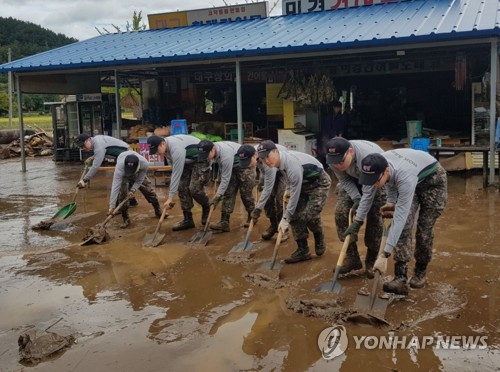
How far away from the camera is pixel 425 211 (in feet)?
17.3

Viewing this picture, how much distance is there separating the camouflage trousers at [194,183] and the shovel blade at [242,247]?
1443 mm

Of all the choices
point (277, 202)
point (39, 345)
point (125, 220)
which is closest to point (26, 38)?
point (125, 220)

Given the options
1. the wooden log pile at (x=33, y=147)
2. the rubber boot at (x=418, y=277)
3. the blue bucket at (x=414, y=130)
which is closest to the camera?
the rubber boot at (x=418, y=277)

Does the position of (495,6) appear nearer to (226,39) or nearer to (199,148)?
(226,39)

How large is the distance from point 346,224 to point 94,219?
513 cm

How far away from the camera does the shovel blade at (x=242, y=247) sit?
7012 mm

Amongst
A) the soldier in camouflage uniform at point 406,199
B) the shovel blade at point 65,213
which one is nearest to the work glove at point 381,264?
the soldier in camouflage uniform at point 406,199

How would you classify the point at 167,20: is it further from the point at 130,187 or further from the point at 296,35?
the point at 130,187

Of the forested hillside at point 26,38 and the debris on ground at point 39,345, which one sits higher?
the forested hillside at point 26,38

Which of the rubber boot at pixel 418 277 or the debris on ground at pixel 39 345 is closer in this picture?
the debris on ground at pixel 39 345

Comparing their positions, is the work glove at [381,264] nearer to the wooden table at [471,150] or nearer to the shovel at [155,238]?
the shovel at [155,238]

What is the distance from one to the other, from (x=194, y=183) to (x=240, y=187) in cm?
70

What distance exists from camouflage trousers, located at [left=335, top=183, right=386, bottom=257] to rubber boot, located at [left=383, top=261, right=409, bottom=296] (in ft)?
2.11

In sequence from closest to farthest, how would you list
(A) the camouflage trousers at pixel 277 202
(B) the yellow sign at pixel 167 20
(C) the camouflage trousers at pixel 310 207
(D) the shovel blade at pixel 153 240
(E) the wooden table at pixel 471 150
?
(C) the camouflage trousers at pixel 310 207, (A) the camouflage trousers at pixel 277 202, (D) the shovel blade at pixel 153 240, (E) the wooden table at pixel 471 150, (B) the yellow sign at pixel 167 20
